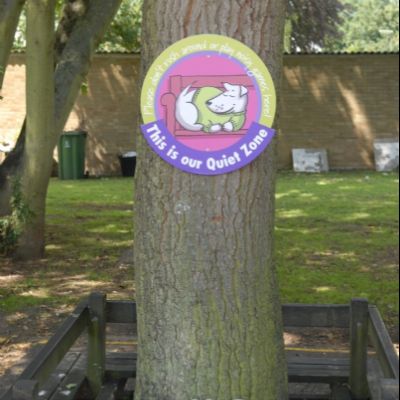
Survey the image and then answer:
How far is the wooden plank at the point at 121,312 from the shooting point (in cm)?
446

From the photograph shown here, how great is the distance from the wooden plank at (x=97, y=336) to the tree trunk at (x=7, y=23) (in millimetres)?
3903

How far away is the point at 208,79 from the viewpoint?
3305 millimetres

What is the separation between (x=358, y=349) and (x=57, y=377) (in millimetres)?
1805

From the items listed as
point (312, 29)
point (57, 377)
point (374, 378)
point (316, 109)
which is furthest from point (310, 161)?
point (57, 377)

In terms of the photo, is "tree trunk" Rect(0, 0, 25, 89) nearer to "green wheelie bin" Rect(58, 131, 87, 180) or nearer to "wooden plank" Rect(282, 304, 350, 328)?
"wooden plank" Rect(282, 304, 350, 328)

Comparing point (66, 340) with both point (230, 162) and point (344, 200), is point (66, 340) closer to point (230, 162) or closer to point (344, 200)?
point (230, 162)

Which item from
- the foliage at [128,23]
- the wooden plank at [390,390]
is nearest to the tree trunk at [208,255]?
the wooden plank at [390,390]

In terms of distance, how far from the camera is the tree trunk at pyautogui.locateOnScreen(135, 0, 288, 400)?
3.34 metres

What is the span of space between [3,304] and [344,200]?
8299 millimetres

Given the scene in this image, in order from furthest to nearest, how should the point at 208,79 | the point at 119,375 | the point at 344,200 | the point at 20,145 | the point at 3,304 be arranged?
the point at 344,200
the point at 20,145
the point at 3,304
the point at 119,375
the point at 208,79

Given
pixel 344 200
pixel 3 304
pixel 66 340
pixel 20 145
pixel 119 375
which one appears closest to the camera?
pixel 66 340

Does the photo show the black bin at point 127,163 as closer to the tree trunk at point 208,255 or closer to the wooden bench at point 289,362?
the wooden bench at point 289,362

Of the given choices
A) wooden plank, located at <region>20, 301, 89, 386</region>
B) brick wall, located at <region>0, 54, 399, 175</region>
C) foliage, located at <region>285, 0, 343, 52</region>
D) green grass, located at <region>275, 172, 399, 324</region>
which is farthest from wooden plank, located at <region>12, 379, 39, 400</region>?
foliage, located at <region>285, 0, 343, 52</region>

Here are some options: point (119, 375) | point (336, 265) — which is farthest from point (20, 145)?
point (119, 375)
